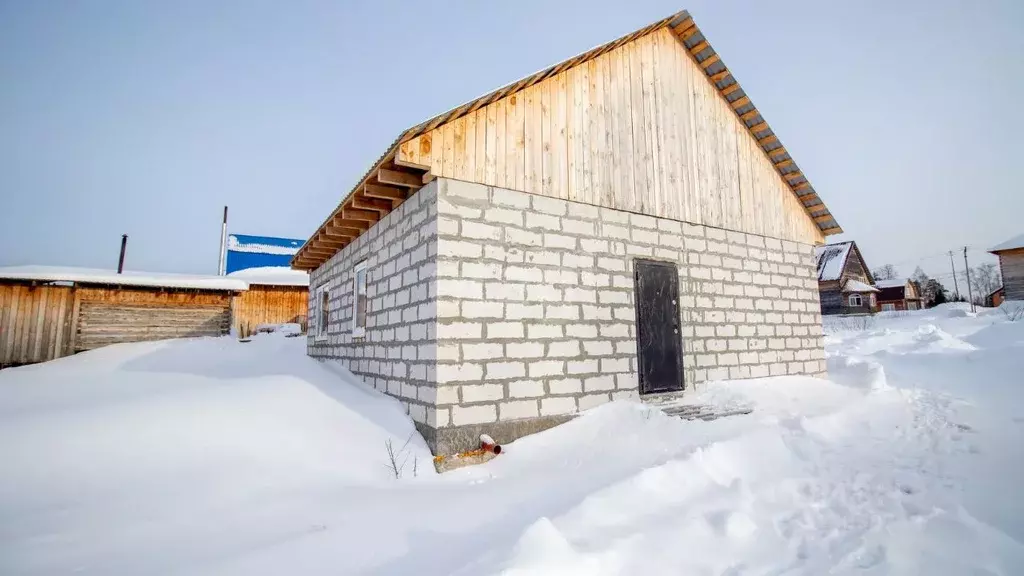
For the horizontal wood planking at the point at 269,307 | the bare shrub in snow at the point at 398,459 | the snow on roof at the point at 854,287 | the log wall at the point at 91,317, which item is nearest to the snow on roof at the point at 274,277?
the horizontal wood planking at the point at 269,307

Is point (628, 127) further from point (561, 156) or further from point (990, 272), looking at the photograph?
point (990, 272)

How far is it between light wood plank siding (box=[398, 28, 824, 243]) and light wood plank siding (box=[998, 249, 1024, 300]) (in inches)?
1052

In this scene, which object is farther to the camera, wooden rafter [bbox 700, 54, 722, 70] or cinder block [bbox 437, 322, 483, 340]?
wooden rafter [bbox 700, 54, 722, 70]

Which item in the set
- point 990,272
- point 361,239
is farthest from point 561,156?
point 990,272

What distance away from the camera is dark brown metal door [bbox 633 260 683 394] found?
23.9 ft

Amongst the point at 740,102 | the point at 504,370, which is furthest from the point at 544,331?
the point at 740,102

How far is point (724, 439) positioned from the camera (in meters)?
5.25

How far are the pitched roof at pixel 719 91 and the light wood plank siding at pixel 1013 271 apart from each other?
84.6 ft

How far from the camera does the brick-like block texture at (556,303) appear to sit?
18.9ft

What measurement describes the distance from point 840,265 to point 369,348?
32636 millimetres

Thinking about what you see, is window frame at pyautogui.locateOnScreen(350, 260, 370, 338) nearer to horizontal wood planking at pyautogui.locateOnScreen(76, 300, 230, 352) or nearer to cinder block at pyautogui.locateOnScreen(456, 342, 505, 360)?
cinder block at pyautogui.locateOnScreen(456, 342, 505, 360)

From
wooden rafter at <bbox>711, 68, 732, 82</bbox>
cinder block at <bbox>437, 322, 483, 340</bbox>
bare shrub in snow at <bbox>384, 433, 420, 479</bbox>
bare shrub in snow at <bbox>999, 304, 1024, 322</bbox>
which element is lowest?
bare shrub in snow at <bbox>384, 433, 420, 479</bbox>

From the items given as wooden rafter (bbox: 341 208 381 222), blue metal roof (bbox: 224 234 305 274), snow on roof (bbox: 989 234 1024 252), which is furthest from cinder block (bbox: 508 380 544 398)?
snow on roof (bbox: 989 234 1024 252)

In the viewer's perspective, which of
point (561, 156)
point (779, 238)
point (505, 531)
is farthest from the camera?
point (779, 238)
